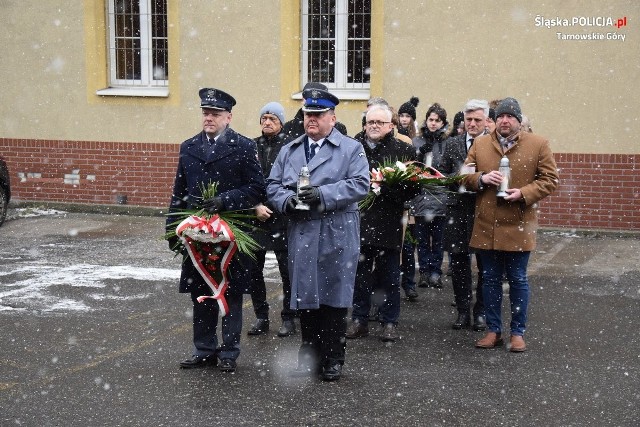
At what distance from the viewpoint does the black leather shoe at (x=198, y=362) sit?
750 cm

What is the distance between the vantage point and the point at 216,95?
734 centimetres

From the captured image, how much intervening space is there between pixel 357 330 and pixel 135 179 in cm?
861

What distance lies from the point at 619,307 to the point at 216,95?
4.57m

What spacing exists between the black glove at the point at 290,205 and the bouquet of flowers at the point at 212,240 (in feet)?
1.53

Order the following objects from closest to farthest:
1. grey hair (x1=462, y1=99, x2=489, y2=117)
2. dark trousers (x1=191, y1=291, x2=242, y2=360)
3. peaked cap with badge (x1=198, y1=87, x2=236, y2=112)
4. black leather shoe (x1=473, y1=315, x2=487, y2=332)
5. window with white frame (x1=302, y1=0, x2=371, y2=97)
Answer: peaked cap with badge (x1=198, y1=87, x2=236, y2=112) < dark trousers (x1=191, y1=291, x2=242, y2=360) < black leather shoe (x1=473, y1=315, x2=487, y2=332) < grey hair (x1=462, y1=99, x2=489, y2=117) < window with white frame (x1=302, y1=0, x2=371, y2=97)

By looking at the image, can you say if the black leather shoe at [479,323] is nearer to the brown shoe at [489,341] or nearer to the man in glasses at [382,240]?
the brown shoe at [489,341]

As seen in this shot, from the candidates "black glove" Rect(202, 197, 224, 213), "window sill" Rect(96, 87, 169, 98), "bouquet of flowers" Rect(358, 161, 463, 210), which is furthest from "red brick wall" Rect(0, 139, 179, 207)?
"black glove" Rect(202, 197, 224, 213)

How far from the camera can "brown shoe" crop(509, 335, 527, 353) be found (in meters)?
8.11

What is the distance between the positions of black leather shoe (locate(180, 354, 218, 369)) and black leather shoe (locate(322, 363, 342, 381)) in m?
0.86

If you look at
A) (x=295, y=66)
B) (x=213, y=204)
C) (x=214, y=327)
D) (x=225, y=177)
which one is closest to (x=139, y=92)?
(x=295, y=66)

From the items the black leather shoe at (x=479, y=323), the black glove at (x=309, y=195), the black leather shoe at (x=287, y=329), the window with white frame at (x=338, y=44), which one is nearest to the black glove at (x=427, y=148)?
the black leather shoe at (x=479, y=323)

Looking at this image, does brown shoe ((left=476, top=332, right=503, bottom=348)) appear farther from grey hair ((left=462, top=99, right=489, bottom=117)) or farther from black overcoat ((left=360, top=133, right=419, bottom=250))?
grey hair ((left=462, top=99, right=489, bottom=117))

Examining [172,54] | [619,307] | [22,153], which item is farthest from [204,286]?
[22,153]

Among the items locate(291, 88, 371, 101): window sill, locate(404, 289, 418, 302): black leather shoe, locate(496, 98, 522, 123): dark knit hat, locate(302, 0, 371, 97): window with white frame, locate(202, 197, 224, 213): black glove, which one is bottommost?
locate(404, 289, 418, 302): black leather shoe
